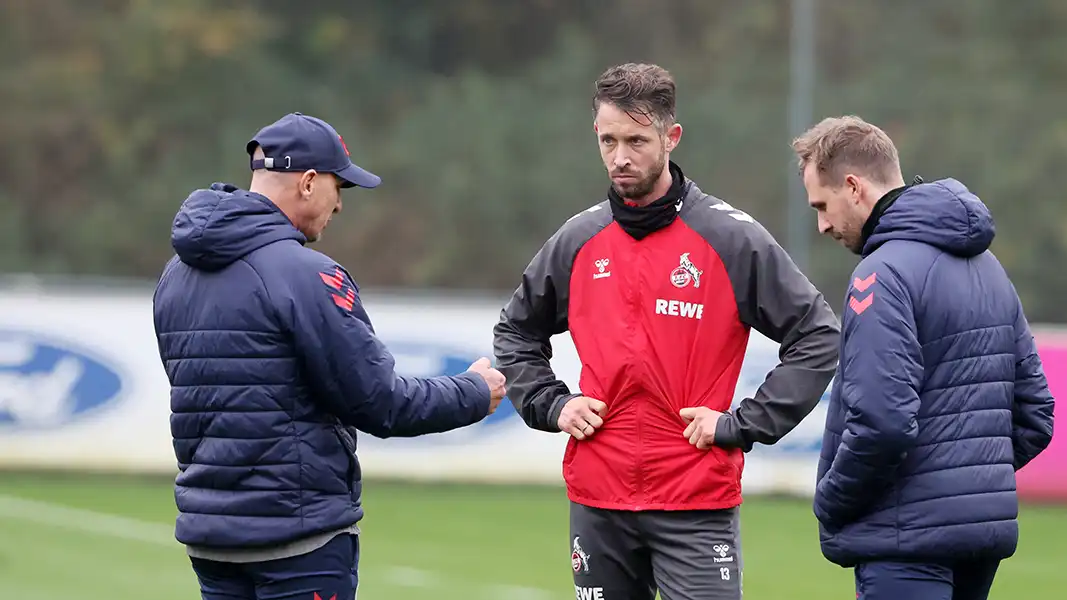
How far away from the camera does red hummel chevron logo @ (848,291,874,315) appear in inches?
160

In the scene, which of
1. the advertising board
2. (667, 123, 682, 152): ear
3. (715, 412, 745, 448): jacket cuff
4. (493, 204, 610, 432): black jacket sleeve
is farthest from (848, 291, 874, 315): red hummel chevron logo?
the advertising board

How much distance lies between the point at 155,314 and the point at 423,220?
512 inches

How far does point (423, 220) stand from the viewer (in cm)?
1725

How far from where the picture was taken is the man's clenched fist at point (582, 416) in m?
4.79

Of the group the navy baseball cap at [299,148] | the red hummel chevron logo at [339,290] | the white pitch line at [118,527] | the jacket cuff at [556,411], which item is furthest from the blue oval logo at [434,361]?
the red hummel chevron logo at [339,290]

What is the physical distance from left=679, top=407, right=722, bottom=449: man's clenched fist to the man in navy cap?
93 cm

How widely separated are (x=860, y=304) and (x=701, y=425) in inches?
29.8

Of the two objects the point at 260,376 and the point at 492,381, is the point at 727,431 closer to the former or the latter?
the point at 492,381

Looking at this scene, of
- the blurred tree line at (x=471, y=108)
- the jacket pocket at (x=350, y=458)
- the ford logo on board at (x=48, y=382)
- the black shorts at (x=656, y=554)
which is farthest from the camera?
the blurred tree line at (x=471, y=108)

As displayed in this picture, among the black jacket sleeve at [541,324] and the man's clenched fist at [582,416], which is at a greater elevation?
the black jacket sleeve at [541,324]

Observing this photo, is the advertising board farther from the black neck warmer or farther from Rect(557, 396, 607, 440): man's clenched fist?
the black neck warmer

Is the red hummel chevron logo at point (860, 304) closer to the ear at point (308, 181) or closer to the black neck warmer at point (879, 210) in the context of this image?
the black neck warmer at point (879, 210)

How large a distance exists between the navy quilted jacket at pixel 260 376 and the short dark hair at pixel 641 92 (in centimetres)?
106

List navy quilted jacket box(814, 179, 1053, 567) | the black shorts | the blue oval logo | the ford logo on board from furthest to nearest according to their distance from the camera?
1. the ford logo on board
2. the blue oval logo
3. the black shorts
4. navy quilted jacket box(814, 179, 1053, 567)
